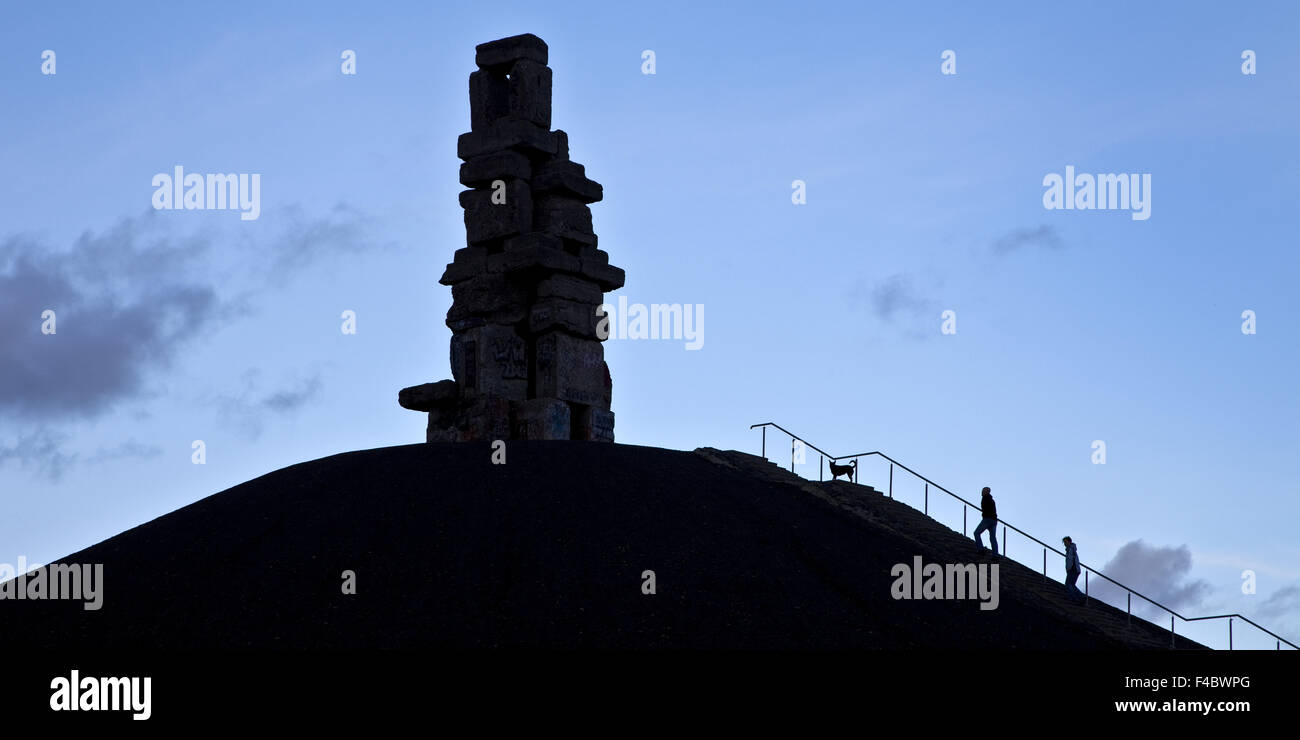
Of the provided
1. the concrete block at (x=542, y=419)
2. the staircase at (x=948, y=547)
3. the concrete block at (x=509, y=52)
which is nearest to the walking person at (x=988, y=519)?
the staircase at (x=948, y=547)

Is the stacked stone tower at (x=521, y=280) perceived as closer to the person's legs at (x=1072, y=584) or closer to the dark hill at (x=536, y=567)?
the dark hill at (x=536, y=567)

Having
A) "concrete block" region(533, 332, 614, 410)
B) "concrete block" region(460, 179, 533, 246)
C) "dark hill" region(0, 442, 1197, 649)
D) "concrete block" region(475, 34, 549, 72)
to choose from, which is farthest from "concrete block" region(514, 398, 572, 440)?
"concrete block" region(475, 34, 549, 72)

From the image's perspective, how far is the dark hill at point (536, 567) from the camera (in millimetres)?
20453

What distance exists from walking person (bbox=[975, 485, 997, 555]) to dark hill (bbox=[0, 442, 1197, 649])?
42 centimetres

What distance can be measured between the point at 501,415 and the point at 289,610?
40.8 feet

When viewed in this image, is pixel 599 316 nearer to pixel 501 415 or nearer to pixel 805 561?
pixel 501 415

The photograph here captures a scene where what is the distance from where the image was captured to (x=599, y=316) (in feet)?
114

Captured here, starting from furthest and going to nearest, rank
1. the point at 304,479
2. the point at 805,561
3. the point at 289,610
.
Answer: the point at 304,479, the point at 805,561, the point at 289,610

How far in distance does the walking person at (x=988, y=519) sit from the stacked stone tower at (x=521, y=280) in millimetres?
9960

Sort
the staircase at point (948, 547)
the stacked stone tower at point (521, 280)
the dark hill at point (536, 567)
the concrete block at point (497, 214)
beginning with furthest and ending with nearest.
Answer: the concrete block at point (497, 214)
the stacked stone tower at point (521, 280)
the staircase at point (948, 547)
the dark hill at point (536, 567)

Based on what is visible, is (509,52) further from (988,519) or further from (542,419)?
(988,519)

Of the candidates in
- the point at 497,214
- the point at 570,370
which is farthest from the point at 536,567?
the point at 497,214

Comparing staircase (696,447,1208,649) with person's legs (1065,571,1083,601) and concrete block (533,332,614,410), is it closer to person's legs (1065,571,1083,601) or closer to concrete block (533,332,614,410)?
person's legs (1065,571,1083,601)
